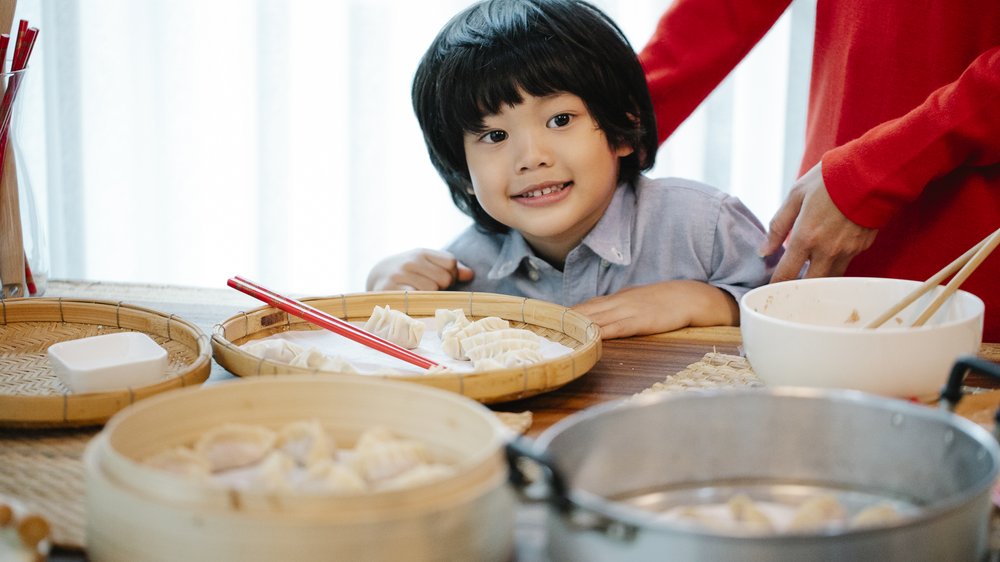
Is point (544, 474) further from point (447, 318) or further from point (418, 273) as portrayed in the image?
point (418, 273)

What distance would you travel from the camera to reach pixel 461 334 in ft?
3.89

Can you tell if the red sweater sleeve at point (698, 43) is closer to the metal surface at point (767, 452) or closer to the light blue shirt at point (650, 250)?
the light blue shirt at point (650, 250)

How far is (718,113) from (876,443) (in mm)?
2218

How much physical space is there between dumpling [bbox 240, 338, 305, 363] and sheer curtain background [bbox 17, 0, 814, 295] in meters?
1.89

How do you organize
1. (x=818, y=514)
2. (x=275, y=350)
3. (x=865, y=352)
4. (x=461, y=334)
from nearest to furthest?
(x=818, y=514) < (x=865, y=352) < (x=275, y=350) < (x=461, y=334)

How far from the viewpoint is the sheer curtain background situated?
9.21 ft

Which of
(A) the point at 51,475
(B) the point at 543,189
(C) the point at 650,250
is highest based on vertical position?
(B) the point at 543,189

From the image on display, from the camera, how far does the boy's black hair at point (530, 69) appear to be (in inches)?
60.1

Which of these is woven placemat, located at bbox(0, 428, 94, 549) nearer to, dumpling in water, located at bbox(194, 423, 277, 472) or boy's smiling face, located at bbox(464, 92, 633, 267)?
dumpling in water, located at bbox(194, 423, 277, 472)

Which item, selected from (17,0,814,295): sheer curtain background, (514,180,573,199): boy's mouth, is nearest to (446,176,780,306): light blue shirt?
(514,180,573,199): boy's mouth

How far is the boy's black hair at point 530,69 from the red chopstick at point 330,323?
50cm

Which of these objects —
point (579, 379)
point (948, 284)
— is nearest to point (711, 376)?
point (579, 379)

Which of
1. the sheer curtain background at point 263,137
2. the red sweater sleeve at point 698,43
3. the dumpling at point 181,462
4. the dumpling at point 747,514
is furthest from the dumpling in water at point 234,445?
the sheer curtain background at point 263,137

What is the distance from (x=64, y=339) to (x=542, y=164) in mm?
738
